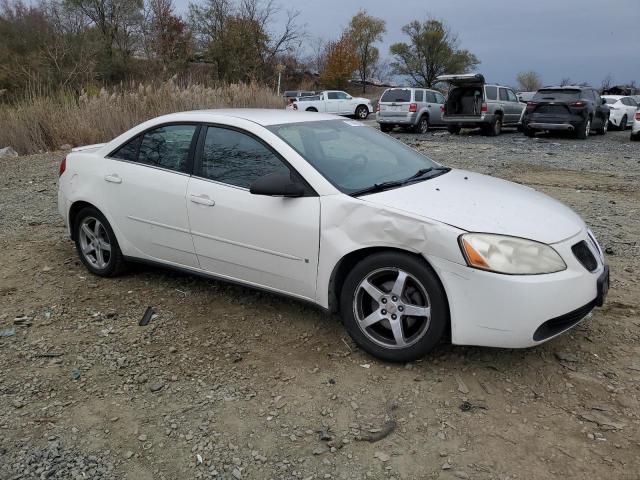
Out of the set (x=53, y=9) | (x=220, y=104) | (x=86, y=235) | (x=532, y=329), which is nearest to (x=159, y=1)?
(x=53, y=9)

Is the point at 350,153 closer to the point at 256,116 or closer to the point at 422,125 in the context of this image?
the point at 256,116

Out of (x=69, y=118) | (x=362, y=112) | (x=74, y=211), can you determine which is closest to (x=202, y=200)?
(x=74, y=211)

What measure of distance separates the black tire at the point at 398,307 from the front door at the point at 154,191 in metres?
1.36

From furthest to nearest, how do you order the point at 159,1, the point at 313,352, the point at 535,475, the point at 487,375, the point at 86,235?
the point at 159,1, the point at 86,235, the point at 313,352, the point at 487,375, the point at 535,475

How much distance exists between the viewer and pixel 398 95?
778 inches

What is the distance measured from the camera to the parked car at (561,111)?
1631 centimetres

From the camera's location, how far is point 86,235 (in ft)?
15.6

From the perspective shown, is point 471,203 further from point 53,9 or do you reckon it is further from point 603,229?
point 53,9

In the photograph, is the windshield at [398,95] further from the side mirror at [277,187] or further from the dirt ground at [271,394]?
the side mirror at [277,187]

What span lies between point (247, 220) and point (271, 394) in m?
1.15

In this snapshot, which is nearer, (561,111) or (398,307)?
(398,307)

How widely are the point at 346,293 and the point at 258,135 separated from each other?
4.20ft

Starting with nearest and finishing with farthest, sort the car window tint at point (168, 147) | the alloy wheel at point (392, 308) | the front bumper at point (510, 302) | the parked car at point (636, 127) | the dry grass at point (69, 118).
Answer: the front bumper at point (510, 302)
the alloy wheel at point (392, 308)
the car window tint at point (168, 147)
the dry grass at point (69, 118)
the parked car at point (636, 127)

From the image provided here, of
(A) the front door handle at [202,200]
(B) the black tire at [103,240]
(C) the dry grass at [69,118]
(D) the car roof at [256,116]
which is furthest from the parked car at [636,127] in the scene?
(B) the black tire at [103,240]
